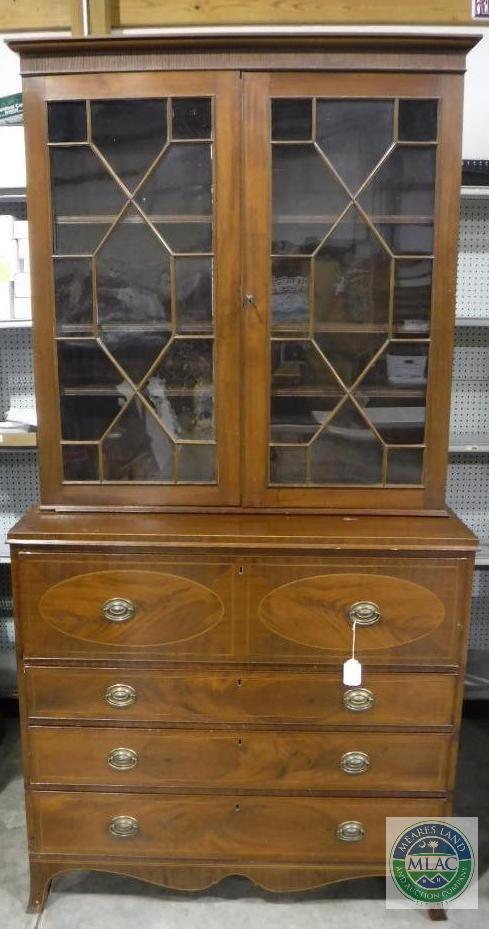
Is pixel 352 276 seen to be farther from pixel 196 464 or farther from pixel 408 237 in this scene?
pixel 196 464

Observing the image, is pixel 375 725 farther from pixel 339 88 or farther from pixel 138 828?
pixel 339 88

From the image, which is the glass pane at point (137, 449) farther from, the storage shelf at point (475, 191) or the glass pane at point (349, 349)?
the storage shelf at point (475, 191)

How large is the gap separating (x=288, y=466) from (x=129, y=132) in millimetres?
862

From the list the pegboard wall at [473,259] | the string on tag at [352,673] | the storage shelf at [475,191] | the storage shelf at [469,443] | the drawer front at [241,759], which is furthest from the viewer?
the pegboard wall at [473,259]

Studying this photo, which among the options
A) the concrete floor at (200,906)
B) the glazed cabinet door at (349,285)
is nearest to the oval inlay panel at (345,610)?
the glazed cabinet door at (349,285)

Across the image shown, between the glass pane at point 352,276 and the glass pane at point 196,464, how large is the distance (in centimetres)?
41

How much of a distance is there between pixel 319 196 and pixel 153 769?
1.42 m

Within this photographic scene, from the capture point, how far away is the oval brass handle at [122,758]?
1749 mm

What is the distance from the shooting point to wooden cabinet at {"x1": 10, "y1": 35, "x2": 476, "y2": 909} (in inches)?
64.8

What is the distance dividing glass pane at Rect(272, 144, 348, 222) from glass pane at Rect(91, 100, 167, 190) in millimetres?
276

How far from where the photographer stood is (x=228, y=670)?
67.2 inches

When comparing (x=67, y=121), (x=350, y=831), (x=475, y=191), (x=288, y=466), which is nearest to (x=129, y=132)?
(x=67, y=121)

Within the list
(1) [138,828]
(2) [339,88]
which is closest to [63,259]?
(2) [339,88]

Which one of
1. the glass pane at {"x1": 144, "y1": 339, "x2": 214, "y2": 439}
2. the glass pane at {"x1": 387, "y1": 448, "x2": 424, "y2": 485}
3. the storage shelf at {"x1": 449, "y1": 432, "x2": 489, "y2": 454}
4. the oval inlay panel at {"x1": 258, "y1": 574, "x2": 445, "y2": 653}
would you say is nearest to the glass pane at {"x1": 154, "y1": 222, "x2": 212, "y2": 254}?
the glass pane at {"x1": 144, "y1": 339, "x2": 214, "y2": 439}
